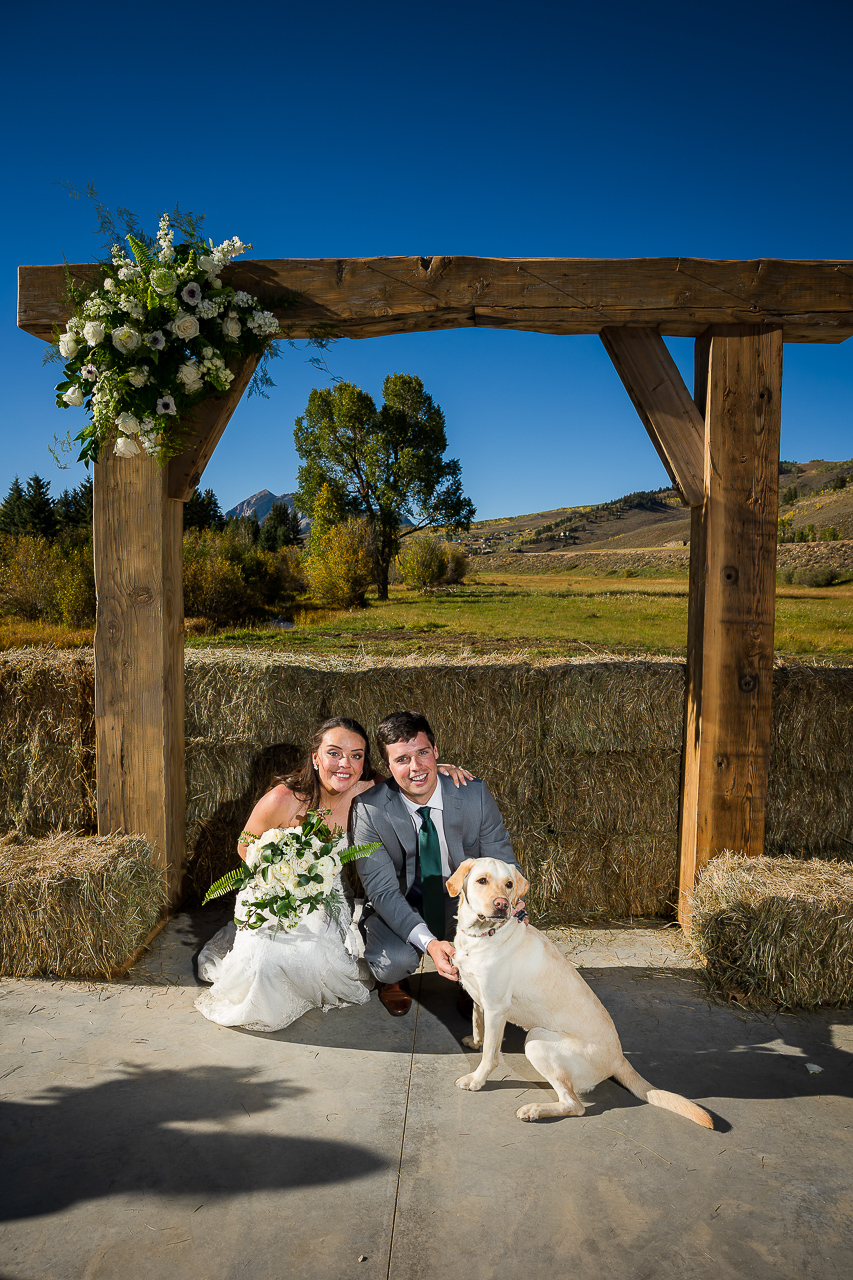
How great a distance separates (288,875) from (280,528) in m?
50.0

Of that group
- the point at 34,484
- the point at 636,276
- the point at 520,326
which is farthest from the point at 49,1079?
the point at 34,484

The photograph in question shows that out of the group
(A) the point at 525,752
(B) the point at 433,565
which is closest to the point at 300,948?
(A) the point at 525,752

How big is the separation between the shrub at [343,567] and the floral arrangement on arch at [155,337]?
1302 cm

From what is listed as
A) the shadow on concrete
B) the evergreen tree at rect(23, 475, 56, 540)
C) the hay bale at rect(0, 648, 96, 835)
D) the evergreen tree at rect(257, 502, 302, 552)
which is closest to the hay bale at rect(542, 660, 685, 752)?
the shadow on concrete

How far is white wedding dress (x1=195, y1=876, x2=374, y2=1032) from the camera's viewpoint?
3.45m

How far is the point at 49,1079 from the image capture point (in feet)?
10.0

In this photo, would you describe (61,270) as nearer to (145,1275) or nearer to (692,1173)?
(145,1275)


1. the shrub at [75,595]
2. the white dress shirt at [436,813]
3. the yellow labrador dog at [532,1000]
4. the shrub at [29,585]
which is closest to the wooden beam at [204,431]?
the white dress shirt at [436,813]

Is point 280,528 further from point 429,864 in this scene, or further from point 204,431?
point 429,864

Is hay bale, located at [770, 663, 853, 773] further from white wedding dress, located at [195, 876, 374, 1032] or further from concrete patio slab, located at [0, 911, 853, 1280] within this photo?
white wedding dress, located at [195, 876, 374, 1032]

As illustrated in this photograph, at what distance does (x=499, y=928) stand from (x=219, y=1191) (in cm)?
132

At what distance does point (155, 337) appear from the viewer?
396 cm

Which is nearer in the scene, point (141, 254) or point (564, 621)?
point (141, 254)

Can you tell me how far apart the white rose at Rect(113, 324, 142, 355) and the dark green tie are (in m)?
2.97
